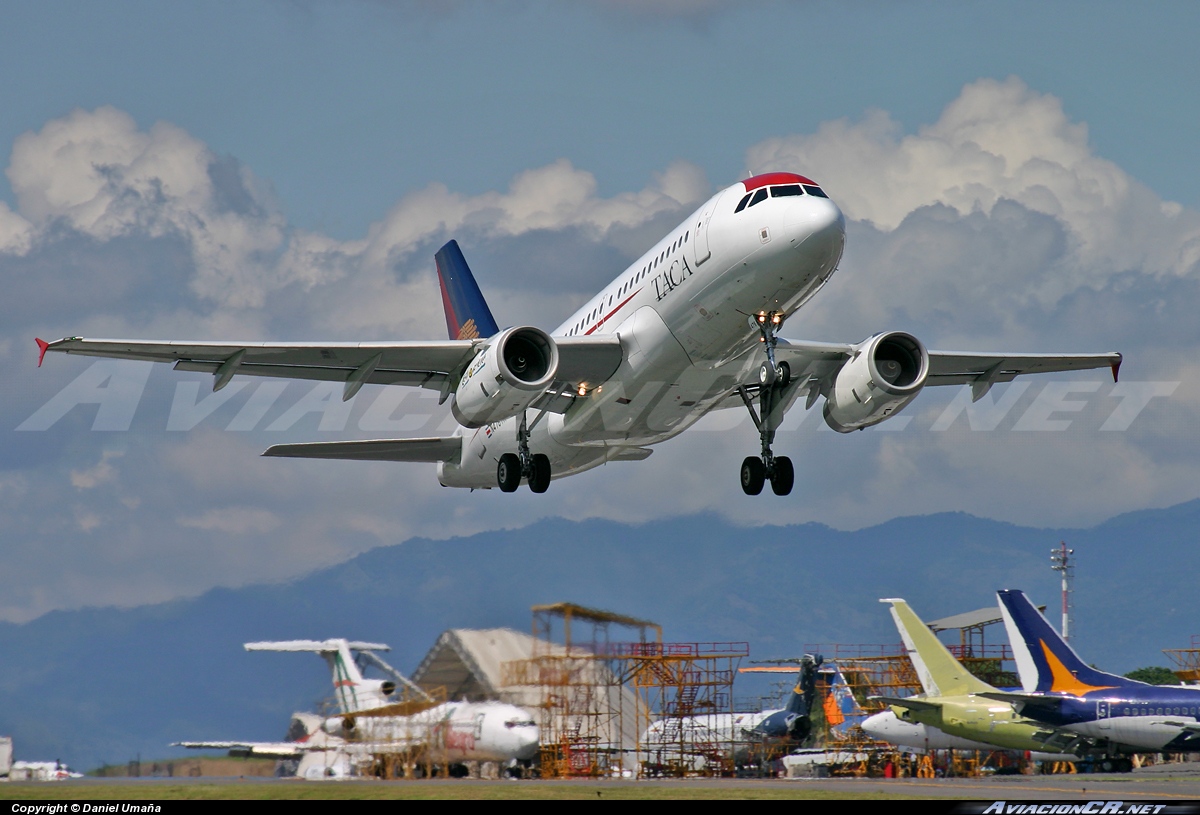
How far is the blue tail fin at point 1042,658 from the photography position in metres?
44.0

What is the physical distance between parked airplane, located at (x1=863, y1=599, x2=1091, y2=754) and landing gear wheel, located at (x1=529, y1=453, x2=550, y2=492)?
1954cm

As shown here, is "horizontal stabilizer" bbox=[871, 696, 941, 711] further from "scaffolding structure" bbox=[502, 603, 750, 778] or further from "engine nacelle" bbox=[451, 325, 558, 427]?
"engine nacelle" bbox=[451, 325, 558, 427]

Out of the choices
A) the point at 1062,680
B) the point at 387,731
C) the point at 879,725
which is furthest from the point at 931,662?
the point at 387,731

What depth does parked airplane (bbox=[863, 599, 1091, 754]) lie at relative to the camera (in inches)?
1711

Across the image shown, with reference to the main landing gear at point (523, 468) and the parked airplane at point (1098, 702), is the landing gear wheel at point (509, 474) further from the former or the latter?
the parked airplane at point (1098, 702)

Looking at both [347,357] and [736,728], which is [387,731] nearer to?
[347,357]

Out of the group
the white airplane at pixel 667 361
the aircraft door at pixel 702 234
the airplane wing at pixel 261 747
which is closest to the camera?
the white airplane at pixel 667 361

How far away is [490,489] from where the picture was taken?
123 feet

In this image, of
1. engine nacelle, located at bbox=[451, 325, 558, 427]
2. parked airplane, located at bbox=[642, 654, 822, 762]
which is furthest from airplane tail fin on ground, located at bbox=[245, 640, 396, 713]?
engine nacelle, located at bbox=[451, 325, 558, 427]

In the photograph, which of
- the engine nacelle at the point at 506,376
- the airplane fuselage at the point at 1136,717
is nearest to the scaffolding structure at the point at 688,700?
the airplane fuselage at the point at 1136,717

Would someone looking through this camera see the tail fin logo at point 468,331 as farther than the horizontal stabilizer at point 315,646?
Yes

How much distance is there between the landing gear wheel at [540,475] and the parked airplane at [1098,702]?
19.4m

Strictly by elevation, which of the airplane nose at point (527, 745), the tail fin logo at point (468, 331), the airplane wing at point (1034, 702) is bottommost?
the airplane nose at point (527, 745)
